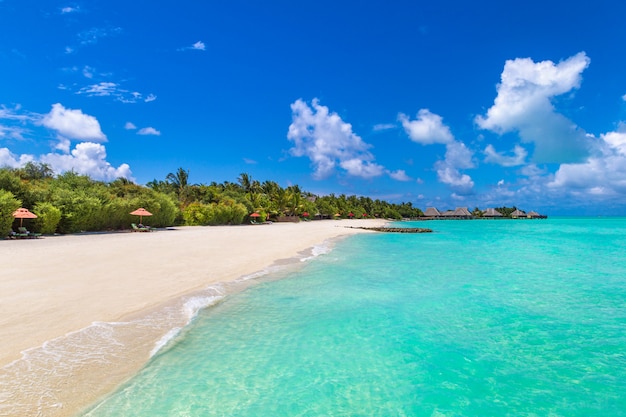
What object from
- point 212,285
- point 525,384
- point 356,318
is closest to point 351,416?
point 525,384

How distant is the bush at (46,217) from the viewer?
18891 millimetres

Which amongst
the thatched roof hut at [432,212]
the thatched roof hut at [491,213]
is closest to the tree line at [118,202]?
the thatched roof hut at [432,212]

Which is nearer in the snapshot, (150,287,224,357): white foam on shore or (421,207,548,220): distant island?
(150,287,224,357): white foam on shore

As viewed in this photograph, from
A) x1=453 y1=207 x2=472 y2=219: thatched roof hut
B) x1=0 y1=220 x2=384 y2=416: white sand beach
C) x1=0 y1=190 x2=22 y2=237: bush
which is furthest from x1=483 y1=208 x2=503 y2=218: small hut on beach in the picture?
x1=0 y1=190 x2=22 y2=237: bush

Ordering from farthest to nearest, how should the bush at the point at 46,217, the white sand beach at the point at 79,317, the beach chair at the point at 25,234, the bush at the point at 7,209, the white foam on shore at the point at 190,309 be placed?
the bush at the point at 46,217, the beach chair at the point at 25,234, the bush at the point at 7,209, the white foam on shore at the point at 190,309, the white sand beach at the point at 79,317

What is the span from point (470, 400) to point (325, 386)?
5.48 ft

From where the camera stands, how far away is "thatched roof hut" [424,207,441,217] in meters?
102

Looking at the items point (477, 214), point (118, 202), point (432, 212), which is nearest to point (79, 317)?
point (118, 202)

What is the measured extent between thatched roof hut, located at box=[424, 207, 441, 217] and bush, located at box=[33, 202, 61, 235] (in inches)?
3843

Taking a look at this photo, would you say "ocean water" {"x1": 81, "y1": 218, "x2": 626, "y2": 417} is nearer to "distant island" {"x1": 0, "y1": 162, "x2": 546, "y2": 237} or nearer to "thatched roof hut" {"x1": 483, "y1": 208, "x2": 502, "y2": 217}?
"distant island" {"x1": 0, "y1": 162, "x2": 546, "y2": 237}

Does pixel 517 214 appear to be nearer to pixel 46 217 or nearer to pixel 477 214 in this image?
pixel 477 214

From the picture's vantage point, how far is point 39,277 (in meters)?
7.89

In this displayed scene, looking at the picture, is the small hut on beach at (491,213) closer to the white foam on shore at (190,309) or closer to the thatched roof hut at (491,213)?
the thatched roof hut at (491,213)

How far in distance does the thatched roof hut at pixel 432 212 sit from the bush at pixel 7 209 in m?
99.7
